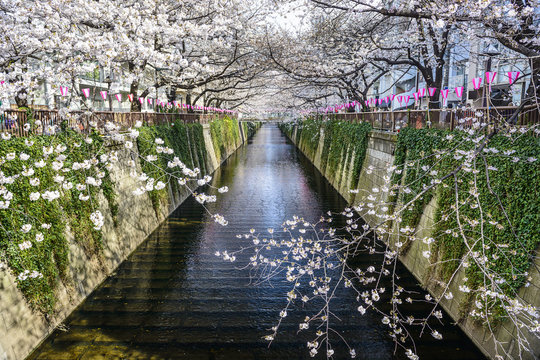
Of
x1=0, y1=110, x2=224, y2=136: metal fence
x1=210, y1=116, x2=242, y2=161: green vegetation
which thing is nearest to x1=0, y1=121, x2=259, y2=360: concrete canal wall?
x1=0, y1=110, x2=224, y2=136: metal fence

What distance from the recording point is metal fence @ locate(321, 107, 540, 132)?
245 inches

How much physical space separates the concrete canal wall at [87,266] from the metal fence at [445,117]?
7337 millimetres

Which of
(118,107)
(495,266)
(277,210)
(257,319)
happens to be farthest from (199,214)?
(118,107)

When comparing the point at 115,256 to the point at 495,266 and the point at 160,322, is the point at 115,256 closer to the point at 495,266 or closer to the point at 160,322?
the point at 160,322

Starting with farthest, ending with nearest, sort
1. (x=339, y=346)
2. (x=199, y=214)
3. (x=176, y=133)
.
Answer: (x=176, y=133) → (x=199, y=214) → (x=339, y=346)

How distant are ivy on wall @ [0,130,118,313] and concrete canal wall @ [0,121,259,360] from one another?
196 mm

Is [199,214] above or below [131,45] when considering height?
below

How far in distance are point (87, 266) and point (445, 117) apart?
9585 millimetres

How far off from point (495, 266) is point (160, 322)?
249 inches

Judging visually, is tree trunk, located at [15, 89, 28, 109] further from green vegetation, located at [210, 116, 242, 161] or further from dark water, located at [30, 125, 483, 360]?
green vegetation, located at [210, 116, 242, 161]

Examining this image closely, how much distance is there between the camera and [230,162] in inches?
1307

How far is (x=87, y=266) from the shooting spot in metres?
8.55

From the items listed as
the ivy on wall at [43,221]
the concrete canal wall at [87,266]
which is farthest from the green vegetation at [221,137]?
the ivy on wall at [43,221]

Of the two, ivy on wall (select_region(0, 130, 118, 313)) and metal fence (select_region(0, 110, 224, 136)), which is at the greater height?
metal fence (select_region(0, 110, 224, 136))
